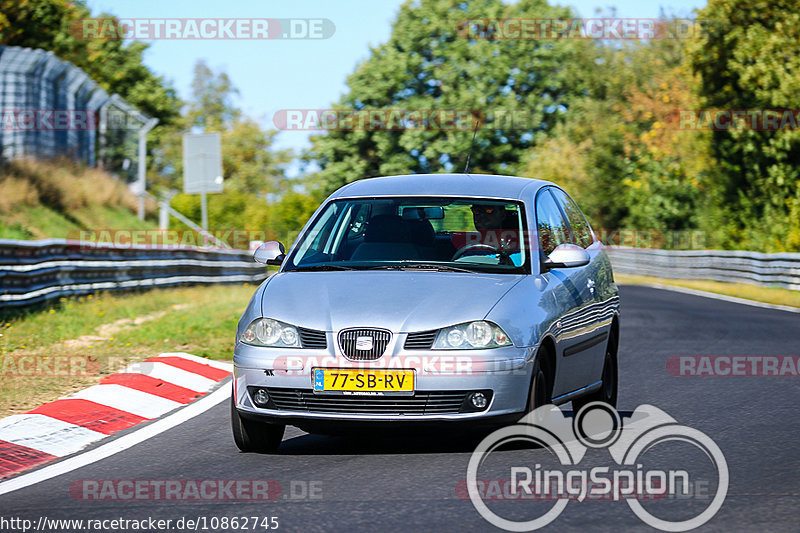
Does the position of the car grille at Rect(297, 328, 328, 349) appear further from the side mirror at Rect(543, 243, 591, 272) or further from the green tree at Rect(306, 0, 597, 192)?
the green tree at Rect(306, 0, 597, 192)

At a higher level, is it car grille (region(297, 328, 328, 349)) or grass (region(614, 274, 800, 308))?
car grille (region(297, 328, 328, 349))

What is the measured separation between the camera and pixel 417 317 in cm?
666

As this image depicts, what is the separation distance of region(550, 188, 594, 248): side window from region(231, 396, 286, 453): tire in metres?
2.85

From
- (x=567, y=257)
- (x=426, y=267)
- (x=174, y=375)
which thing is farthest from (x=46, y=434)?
(x=567, y=257)

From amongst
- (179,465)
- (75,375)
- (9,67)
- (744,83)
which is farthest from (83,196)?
(179,465)

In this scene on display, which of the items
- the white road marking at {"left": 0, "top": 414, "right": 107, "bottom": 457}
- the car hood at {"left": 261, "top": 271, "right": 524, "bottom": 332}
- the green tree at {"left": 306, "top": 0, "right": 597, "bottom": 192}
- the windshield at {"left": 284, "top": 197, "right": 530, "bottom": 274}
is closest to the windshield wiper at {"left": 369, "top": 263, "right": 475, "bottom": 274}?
the windshield at {"left": 284, "top": 197, "right": 530, "bottom": 274}

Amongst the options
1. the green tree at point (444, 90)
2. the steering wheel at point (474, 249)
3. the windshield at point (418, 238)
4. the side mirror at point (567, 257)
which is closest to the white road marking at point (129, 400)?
the windshield at point (418, 238)

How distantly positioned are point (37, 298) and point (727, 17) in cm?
2696

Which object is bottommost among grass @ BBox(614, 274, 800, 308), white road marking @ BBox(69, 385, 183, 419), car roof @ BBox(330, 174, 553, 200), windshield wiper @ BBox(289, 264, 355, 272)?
grass @ BBox(614, 274, 800, 308)

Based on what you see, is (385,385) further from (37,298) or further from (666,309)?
(666,309)

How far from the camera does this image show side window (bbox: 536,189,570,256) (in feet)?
26.4

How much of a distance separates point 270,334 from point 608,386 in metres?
3.11

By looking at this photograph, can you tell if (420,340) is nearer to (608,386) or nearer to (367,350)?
(367,350)

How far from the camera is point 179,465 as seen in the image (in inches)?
269
